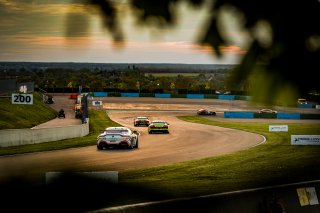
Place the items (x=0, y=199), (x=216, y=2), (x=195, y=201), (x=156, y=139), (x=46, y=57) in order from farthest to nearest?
(x=156, y=139) < (x=195, y=201) < (x=46, y=57) < (x=0, y=199) < (x=216, y=2)

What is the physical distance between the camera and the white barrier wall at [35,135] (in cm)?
3115

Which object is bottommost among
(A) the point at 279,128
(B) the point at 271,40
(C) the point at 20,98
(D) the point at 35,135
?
(A) the point at 279,128

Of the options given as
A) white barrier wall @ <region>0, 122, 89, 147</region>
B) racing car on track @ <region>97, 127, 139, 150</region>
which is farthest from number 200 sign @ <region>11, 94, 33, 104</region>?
racing car on track @ <region>97, 127, 139, 150</region>

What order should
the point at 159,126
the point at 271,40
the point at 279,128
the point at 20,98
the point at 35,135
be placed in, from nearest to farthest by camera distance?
1. the point at 271,40
2. the point at 35,135
3. the point at 20,98
4. the point at 159,126
5. the point at 279,128

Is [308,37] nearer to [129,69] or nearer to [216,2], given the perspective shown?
[216,2]

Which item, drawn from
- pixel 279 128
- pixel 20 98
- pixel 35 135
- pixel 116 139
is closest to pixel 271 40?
pixel 116 139

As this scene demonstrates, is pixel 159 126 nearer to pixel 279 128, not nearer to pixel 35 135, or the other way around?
pixel 279 128

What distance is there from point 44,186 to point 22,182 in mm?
72

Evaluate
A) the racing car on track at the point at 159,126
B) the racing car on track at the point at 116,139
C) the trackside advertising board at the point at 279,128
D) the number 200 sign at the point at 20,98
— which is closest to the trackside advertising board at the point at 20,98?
the number 200 sign at the point at 20,98

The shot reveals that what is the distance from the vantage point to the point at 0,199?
1535 millimetres

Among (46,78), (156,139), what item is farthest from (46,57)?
(156,139)

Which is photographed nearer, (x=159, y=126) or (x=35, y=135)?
(x=35, y=135)

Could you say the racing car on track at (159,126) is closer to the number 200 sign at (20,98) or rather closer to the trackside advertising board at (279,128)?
the trackside advertising board at (279,128)

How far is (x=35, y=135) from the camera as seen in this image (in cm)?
3400
